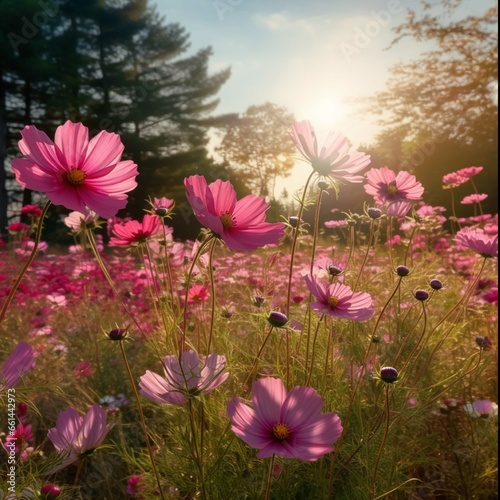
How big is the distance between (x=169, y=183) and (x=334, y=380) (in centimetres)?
999

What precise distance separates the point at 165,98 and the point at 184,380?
35.7ft

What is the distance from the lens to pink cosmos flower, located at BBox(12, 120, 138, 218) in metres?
0.58

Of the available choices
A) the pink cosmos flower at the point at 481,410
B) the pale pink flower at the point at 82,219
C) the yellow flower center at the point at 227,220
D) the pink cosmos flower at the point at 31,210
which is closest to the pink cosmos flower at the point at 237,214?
the yellow flower center at the point at 227,220

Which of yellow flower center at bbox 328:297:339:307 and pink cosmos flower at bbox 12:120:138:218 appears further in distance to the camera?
yellow flower center at bbox 328:297:339:307

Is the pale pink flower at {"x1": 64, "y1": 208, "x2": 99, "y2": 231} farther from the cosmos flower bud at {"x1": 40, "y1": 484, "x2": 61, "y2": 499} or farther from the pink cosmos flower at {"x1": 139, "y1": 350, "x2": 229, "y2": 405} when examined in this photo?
the cosmos flower bud at {"x1": 40, "y1": 484, "x2": 61, "y2": 499}

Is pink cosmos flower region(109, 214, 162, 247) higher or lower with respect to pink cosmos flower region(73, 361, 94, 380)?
higher

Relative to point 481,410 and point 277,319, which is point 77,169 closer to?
point 277,319

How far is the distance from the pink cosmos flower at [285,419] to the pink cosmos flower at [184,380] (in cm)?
7

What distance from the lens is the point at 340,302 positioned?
87cm

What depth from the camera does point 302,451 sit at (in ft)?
2.01

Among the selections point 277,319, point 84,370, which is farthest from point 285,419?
point 84,370

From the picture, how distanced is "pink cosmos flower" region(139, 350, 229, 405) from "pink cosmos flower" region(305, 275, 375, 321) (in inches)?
7.4

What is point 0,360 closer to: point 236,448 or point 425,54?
point 236,448

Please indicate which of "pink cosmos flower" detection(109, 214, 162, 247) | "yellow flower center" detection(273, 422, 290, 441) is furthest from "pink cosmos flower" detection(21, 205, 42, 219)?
"yellow flower center" detection(273, 422, 290, 441)
